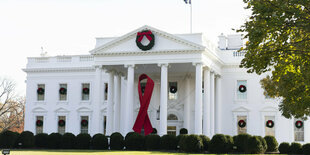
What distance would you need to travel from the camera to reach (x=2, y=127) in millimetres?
75938

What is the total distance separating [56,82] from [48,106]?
3.03m

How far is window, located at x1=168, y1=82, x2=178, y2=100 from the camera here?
48.8 metres

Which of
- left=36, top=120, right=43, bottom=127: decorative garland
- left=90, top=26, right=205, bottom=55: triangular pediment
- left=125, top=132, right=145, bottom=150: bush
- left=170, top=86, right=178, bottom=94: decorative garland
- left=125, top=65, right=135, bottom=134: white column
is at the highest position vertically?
left=90, top=26, right=205, bottom=55: triangular pediment

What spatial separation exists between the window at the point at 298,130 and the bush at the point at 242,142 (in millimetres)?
13457

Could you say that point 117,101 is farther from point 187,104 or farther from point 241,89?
point 241,89

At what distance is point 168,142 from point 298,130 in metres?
16.9

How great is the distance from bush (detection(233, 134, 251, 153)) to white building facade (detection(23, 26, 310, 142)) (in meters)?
5.23

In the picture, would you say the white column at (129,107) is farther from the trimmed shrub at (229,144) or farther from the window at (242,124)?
the window at (242,124)

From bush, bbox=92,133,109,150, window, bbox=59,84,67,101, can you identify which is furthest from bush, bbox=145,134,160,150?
window, bbox=59,84,67,101

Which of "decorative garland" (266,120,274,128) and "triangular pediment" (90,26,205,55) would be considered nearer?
"triangular pediment" (90,26,205,55)

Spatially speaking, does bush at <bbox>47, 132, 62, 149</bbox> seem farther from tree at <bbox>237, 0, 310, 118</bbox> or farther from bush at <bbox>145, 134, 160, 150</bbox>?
tree at <bbox>237, 0, 310, 118</bbox>

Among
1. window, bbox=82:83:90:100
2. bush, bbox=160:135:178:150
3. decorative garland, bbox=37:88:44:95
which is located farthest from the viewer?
decorative garland, bbox=37:88:44:95

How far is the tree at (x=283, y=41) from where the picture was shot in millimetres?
18781

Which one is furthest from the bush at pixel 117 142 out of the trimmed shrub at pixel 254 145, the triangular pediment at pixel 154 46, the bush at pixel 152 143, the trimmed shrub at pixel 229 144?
the trimmed shrub at pixel 254 145
